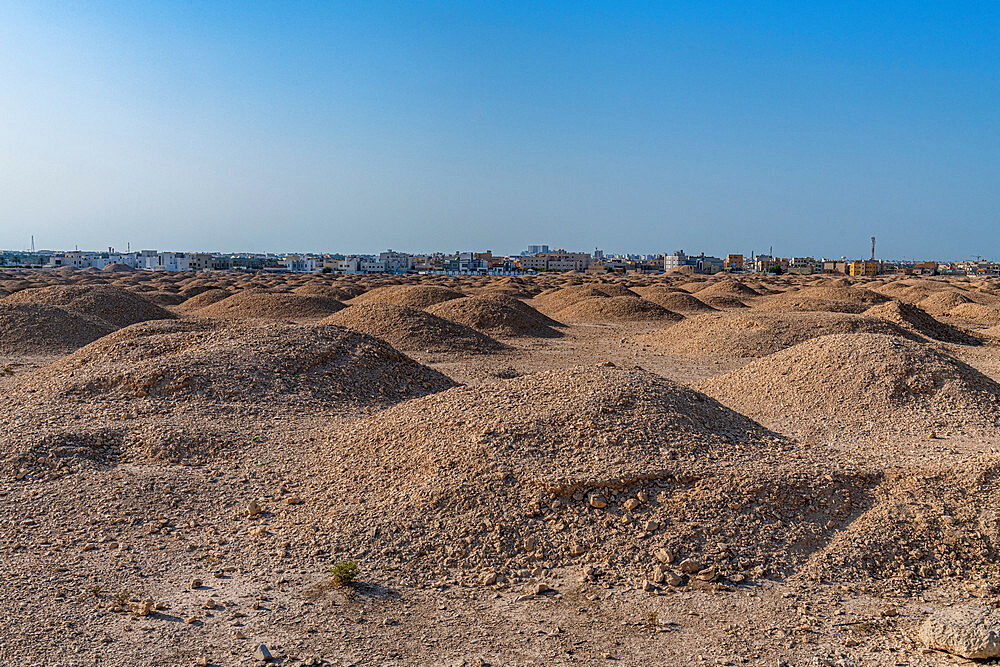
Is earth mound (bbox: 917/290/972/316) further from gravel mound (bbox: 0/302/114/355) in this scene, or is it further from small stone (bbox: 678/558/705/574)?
gravel mound (bbox: 0/302/114/355)

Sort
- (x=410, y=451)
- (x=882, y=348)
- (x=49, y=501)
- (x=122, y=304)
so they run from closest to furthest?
(x=49, y=501), (x=410, y=451), (x=882, y=348), (x=122, y=304)

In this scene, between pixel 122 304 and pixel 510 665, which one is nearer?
pixel 510 665

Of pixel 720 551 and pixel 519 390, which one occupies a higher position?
pixel 519 390

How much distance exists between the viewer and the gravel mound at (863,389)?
8.70 meters

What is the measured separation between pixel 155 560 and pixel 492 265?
105 m

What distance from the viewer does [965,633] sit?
4008mm

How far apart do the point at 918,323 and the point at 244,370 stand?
1616cm

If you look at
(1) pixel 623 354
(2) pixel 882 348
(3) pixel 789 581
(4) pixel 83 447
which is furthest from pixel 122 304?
(3) pixel 789 581

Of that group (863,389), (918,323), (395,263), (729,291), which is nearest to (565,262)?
(395,263)

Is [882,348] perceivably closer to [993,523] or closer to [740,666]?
[993,523]

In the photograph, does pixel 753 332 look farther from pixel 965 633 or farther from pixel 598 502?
pixel 965 633

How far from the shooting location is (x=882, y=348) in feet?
33.6

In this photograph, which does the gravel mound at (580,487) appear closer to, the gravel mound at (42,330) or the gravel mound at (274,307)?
the gravel mound at (42,330)

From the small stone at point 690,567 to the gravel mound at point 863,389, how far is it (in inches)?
160
